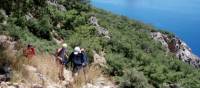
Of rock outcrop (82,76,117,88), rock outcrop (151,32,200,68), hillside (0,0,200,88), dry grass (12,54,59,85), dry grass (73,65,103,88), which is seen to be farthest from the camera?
rock outcrop (151,32,200,68)

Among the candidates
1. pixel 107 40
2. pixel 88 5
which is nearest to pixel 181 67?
pixel 107 40

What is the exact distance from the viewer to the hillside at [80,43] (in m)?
17.4

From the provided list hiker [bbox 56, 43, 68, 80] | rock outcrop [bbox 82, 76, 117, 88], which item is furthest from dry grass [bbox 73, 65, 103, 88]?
hiker [bbox 56, 43, 68, 80]

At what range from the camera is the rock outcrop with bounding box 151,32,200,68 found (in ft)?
157

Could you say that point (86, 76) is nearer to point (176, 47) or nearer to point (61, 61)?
point (61, 61)

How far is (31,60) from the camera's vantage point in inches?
738

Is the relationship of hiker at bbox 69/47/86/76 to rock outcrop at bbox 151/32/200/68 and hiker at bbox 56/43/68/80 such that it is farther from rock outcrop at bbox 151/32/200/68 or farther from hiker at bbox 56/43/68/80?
rock outcrop at bbox 151/32/200/68

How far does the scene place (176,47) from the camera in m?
49.2

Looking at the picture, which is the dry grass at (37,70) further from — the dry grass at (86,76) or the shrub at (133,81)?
the shrub at (133,81)

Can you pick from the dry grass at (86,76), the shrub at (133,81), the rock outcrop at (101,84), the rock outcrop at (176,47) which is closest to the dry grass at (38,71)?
the dry grass at (86,76)

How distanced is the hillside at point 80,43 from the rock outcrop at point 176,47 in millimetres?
5745

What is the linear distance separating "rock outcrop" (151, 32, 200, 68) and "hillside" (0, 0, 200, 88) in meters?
5.74

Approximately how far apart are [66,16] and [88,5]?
864 centimetres

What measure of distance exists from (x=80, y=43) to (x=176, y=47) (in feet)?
71.4
